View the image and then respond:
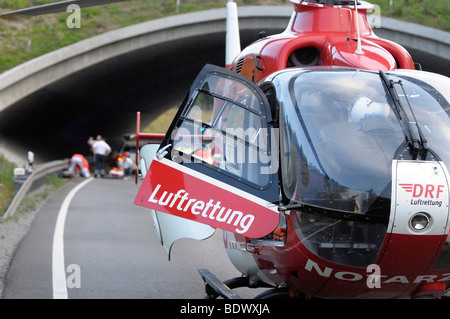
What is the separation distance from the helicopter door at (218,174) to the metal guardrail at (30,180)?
31.0 feet

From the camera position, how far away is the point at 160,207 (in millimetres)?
5926

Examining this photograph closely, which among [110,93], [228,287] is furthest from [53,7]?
Result: [110,93]

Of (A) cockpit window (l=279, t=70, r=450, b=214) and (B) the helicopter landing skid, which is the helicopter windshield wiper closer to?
(A) cockpit window (l=279, t=70, r=450, b=214)

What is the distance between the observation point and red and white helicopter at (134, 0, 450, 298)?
5.47 metres

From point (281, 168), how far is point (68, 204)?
13.0 m

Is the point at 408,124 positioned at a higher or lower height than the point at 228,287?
higher

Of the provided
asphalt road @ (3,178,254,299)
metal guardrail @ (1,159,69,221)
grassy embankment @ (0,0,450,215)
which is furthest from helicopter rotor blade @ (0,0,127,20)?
grassy embankment @ (0,0,450,215)

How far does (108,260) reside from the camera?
36.8 feet

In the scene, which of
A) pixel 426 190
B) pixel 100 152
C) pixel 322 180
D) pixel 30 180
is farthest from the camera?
pixel 100 152

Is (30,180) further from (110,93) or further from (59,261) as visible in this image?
(110,93)

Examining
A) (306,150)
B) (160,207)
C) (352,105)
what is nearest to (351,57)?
(352,105)

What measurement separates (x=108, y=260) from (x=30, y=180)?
29.8 feet

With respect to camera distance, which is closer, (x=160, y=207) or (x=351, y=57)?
(x=160, y=207)
